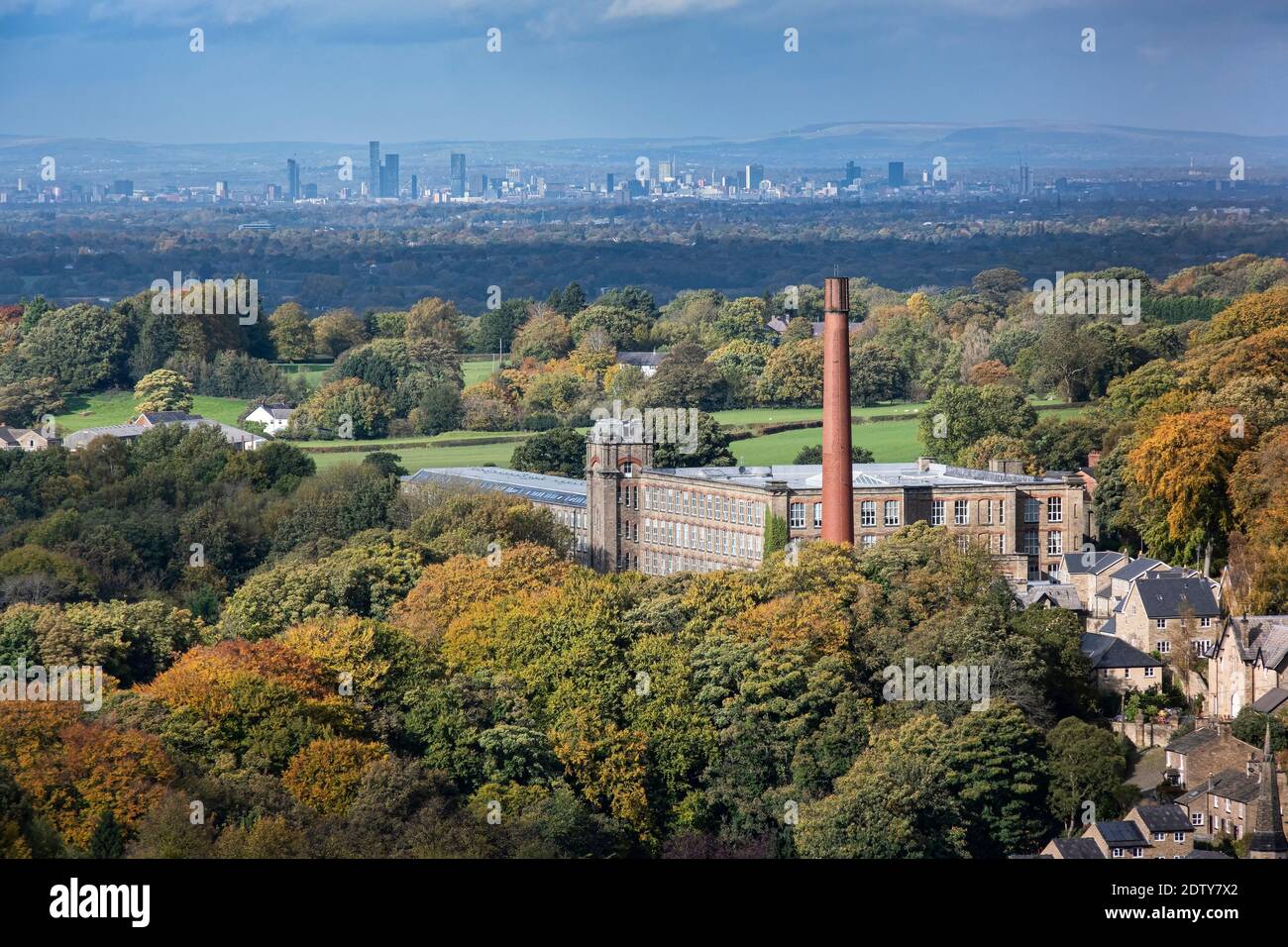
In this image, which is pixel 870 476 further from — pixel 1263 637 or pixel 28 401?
pixel 28 401

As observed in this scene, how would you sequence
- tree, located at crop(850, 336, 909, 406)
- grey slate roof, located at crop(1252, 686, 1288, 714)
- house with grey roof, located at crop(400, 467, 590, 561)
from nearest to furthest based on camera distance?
grey slate roof, located at crop(1252, 686, 1288, 714), house with grey roof, located at crop(400, 467, 590, 561), tree, located at crop(850, 336, 909, 406)

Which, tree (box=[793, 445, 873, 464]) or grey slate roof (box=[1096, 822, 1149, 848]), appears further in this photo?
tree (box=[793, 445, 873, 464])

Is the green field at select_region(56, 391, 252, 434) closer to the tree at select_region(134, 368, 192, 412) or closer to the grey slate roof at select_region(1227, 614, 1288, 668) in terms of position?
the tree at select_region(134, 368, 192, 412)

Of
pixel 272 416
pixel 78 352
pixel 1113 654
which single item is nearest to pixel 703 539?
pixel 1113 654

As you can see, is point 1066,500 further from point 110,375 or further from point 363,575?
point 110,375

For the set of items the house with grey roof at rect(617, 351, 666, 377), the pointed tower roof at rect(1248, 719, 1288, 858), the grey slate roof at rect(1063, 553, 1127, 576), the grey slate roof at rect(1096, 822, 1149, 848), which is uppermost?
the house with grey roof at rect(617, 351, 666, 377)

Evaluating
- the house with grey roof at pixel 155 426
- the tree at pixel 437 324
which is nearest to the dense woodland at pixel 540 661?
the house with grey roof at pixel 155 426

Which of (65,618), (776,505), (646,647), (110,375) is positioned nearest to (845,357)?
(776,505)

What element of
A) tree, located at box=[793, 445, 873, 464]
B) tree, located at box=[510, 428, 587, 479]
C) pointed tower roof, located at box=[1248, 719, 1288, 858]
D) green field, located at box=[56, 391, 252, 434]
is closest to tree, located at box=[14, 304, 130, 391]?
green field, located at box=[56, 391, 252, 434]
